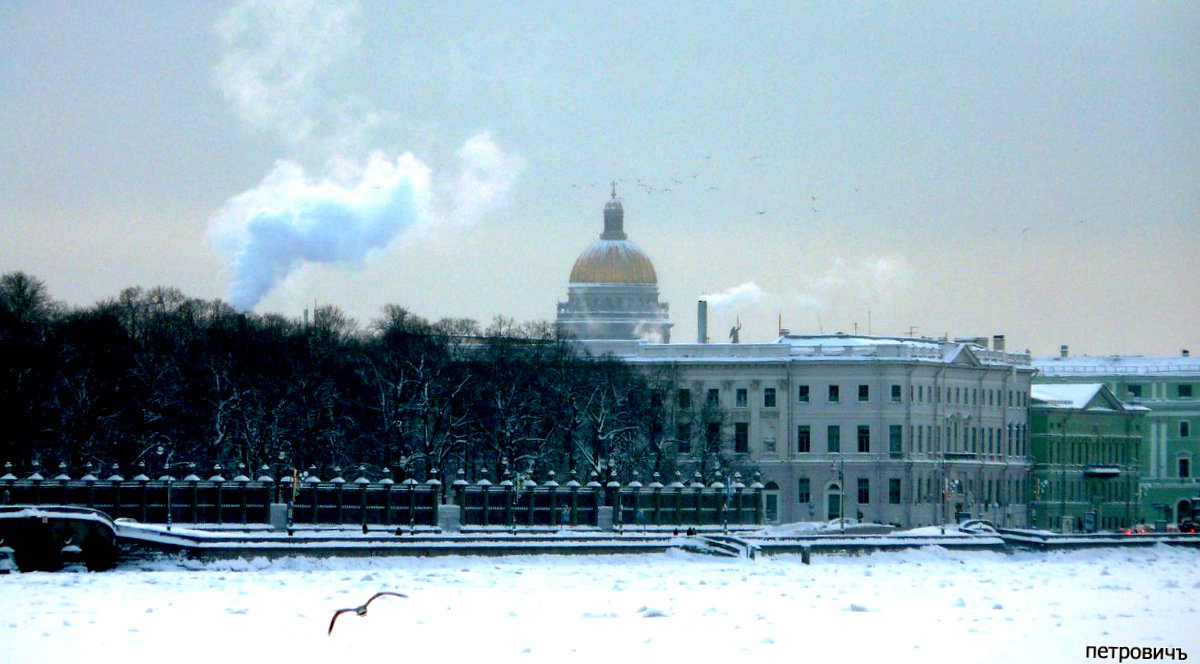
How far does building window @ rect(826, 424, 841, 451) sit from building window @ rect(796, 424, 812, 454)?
92 centimetres

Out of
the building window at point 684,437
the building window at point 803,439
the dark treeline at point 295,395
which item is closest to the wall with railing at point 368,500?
the dark treeline at point 295,395

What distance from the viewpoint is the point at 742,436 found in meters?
172

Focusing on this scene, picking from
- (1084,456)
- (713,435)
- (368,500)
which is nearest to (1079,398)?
(1084,456)

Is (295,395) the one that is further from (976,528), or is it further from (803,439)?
(803,439)

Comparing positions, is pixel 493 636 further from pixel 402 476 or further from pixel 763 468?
pixel 763 468

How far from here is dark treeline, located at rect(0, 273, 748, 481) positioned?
125312 millimetres

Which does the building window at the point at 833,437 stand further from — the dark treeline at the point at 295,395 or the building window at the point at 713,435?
the dark treeline at the point at 295,395

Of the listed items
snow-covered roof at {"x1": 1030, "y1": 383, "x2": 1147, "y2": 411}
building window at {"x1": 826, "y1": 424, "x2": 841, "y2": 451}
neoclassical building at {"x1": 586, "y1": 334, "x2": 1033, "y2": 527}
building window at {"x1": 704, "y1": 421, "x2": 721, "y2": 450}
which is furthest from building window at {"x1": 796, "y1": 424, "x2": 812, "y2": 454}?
snow-covered roof at {"x1": 1030, "y1": 383, "x2": 1147, "y2": 411}

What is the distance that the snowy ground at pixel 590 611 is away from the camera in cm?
7431

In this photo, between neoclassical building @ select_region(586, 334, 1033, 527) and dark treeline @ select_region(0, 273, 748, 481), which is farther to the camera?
neoclassical building @ select_region(586, 334, 1033, 527)

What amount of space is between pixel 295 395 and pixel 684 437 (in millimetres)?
34769

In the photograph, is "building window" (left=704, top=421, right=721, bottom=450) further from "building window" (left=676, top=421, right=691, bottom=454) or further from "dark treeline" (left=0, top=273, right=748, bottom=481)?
"dark treeline" (left=0, top=273, right=748, bottom=481)

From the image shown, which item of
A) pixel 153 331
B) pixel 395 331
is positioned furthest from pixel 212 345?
pixel 395 331

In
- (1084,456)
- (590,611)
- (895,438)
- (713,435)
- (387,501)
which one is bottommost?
(590,611)
